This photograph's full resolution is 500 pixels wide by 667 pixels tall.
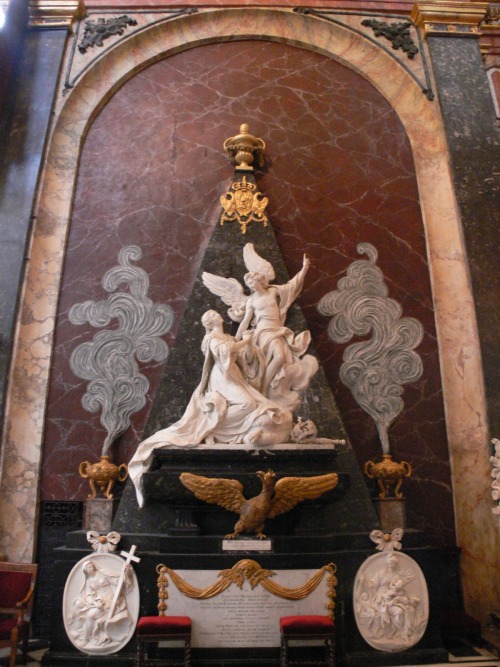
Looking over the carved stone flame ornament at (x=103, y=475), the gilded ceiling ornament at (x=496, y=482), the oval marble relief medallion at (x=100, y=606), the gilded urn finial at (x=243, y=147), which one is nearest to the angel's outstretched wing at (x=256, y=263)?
the gilded urn finial at (x=243, y=147)

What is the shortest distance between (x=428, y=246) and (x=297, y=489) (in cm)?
361

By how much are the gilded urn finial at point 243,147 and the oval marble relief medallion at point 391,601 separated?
4.59 meters

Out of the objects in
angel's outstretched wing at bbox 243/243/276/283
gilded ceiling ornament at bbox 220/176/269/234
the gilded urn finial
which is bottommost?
angel's outstretched wing at bbox 243/243/276/283

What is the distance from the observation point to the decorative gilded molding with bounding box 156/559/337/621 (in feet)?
14.8

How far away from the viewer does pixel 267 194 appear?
700cm

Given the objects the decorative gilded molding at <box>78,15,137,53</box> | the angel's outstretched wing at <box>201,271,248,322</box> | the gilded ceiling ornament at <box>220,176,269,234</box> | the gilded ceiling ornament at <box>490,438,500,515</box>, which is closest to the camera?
the gilded ceiling ornament at <box>490,438,500,515</box>

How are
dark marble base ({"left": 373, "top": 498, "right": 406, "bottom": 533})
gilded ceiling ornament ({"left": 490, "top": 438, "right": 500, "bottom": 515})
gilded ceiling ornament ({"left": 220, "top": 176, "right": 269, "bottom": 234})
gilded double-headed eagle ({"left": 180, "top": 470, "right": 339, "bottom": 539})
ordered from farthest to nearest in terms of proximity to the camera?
gilded ceiling ornament ({"left": 220, "top": 176, "right": 269, "bottom": 234}) < dark marble base ({"left": 373, "top": 498, "right": 406, "bottom": 533}) < gilded ceiling ornament ({"left": 490, "top": 438, "right": 500, "bottom": 515}) < gilded double-headed eagle ({"left": 180, "top": 470, "right": 339, "bottom": 539})

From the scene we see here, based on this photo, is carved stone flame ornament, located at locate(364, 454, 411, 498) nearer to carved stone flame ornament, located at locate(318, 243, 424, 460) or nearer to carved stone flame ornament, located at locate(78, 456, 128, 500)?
carved stone flame ornament, located at locate(318, 243, 424, 460)

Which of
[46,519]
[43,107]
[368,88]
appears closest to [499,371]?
[368,88]

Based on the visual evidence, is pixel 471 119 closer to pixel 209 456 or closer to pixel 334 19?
pixel 334 19

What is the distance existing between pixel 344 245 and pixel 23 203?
391 cm

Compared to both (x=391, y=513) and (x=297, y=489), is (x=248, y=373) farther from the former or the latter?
(x=391, y=513)

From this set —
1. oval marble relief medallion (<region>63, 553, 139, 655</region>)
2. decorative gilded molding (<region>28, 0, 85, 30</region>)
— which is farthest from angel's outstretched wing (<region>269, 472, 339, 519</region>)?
decorative gilded molding (<region>28, 0, 85, 30</region>)

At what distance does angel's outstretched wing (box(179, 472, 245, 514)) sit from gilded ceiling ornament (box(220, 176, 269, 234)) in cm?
296
